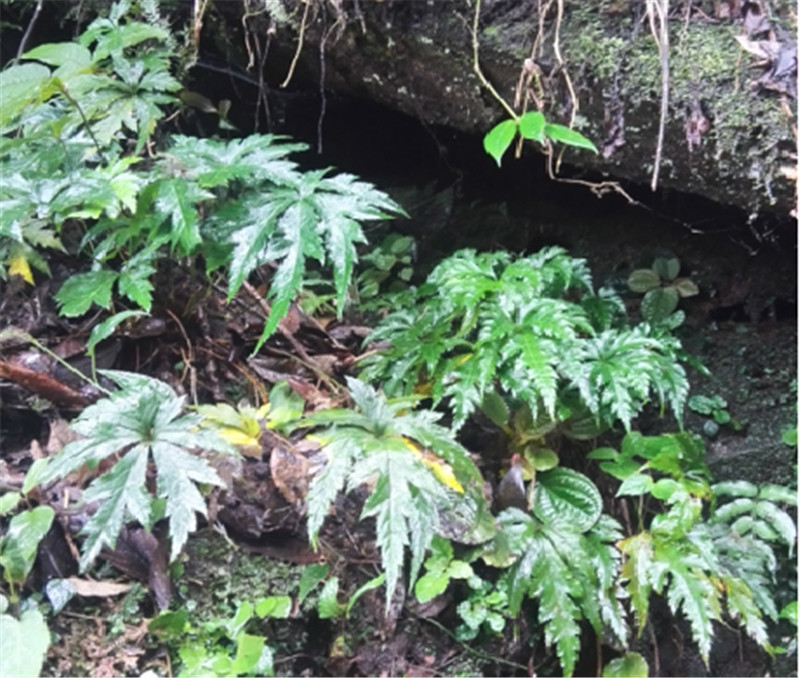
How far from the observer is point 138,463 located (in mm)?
1296

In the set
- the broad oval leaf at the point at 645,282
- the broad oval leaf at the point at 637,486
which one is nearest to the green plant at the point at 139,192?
the broad oval leaf at the point at 637,486

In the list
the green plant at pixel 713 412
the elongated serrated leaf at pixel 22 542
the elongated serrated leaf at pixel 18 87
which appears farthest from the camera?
the green plant at pixel 713 412

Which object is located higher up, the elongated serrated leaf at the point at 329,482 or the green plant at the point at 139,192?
the green plant at the point at 139,192

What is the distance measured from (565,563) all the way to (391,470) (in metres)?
0.54

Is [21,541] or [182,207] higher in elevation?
[182,207]

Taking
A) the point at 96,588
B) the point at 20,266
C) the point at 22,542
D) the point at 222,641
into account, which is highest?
the point at 20,266

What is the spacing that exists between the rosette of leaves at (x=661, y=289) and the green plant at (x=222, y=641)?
1236 millimetres

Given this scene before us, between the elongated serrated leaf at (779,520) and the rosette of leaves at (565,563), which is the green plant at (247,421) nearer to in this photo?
the rosette of leaves at (565,563)

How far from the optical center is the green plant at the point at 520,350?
1580mm

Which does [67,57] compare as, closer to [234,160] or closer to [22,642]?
[234,160]

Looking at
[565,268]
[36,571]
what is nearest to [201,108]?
[565,268]

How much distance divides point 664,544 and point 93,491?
1188mm

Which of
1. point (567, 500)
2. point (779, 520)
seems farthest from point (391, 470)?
point (779, 520)

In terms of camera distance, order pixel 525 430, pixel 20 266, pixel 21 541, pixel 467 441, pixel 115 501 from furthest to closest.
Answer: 1. pixel 467 441
2. pixel 525 430
3. pixel 20 266
4. pixel 21 541
5. pixel 115 501
